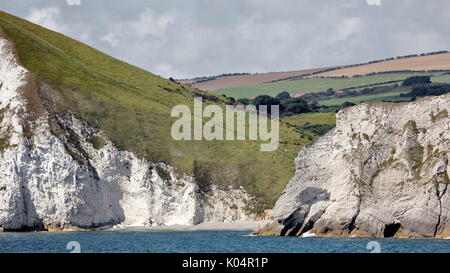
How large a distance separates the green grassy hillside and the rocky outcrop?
82.3 feet

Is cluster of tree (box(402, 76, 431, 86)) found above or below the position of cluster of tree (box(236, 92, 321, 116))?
above

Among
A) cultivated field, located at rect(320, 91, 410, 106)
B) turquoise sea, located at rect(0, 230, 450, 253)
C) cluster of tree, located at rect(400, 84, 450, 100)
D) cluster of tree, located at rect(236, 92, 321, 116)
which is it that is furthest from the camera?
cluster of tree, located at rect(400, 84, 450, 100)

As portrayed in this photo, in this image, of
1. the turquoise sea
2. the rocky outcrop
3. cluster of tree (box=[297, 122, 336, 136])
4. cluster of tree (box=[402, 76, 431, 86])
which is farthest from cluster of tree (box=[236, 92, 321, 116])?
the rocky outcrop

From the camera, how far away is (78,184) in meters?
86.5

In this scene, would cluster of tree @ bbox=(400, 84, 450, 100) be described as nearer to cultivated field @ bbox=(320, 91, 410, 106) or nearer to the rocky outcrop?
cultivated field @ bbox=(320, 91, 410, 106)

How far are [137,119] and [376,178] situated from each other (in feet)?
138

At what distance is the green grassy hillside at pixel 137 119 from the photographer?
9619 centimetres

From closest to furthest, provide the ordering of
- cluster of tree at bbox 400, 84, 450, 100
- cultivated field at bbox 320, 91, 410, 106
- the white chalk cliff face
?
the white chalk cliff face < cultivated field at bbox 320, 91, 410, 106 < cluster of tree at bbox 400, 84, 450, 100

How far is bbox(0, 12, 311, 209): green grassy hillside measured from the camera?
316 ft

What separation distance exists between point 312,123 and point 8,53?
66520 mm

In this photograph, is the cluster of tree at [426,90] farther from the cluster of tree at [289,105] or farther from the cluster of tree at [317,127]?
the cluster of tree at [317,127]

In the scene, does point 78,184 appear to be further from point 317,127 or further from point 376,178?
point 317,127
